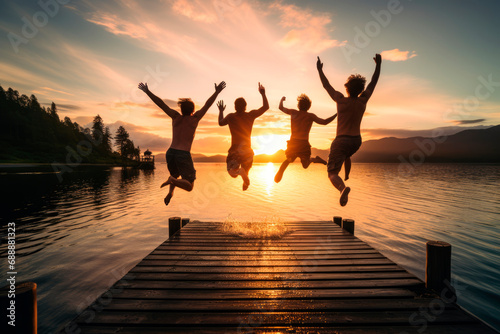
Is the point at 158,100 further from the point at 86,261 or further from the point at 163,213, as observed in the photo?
the point at 163,213

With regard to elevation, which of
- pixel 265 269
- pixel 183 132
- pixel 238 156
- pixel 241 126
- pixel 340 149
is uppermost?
pixel 241 126

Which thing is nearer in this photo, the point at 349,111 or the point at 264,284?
the point at 349,111

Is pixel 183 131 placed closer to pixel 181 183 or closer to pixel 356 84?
pixel 181 183

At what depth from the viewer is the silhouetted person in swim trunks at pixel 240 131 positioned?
644 centimetres

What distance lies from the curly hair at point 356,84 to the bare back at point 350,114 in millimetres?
191

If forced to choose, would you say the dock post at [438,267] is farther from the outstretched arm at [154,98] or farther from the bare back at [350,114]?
the outstretched arm at [154,98]

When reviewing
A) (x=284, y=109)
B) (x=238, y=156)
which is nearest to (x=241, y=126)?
(x=238, y=156)

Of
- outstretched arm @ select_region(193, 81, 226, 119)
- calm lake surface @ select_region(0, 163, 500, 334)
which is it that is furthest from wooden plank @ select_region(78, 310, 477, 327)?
calm lake surface @ select_region(0, 163, 500, 334)

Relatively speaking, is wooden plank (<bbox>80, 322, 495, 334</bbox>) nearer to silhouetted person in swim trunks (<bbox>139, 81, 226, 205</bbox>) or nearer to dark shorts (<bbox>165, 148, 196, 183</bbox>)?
silhouetted person in swim trunks (<bbox>139, 81, 226, 205</bbox>)

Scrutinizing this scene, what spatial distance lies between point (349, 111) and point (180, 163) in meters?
4.02

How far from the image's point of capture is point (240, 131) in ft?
21.2

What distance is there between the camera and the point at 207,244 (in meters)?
8.91

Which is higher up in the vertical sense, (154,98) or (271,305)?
(154,98)

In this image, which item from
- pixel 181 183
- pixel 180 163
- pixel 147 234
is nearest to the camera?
pixel 180 163
